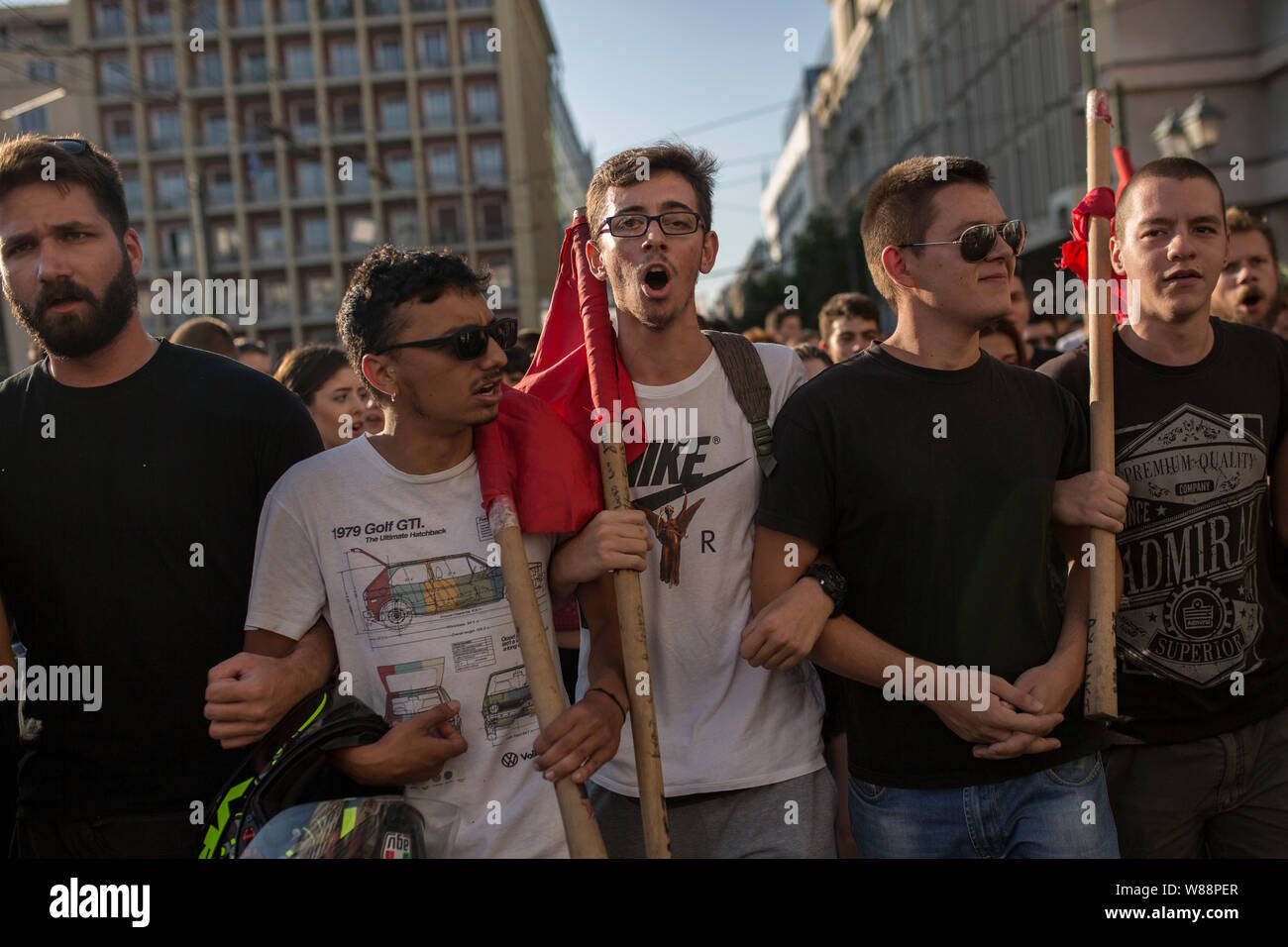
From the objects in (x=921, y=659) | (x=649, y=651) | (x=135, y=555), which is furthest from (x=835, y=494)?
(x=135, y=555)

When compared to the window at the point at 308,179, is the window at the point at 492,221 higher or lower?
lower

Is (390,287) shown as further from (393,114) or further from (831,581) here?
(393,114)

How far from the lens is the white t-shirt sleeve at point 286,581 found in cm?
258

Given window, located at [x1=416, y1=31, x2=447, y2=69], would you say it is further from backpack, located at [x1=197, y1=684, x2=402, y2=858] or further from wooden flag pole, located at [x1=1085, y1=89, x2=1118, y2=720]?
backpack, located at [x1=197, y1=684, x2=402, y2=858]

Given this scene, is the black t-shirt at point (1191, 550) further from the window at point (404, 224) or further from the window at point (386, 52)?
the window at point (386, 52)

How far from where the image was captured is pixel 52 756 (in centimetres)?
298

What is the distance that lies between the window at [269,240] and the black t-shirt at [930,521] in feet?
178

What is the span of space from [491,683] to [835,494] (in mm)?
999

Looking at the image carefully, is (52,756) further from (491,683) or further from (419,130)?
(419,130)

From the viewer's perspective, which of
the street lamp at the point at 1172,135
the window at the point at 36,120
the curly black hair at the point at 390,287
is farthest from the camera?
the window at the point at 36,120

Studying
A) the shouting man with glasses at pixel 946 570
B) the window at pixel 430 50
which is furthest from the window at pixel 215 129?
the shouting man with glasses at pixel 946 570
